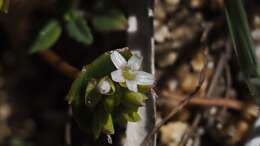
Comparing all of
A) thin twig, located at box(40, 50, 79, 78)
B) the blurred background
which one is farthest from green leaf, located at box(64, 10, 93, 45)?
thin twig, located at box(40, 50, 79, 78)

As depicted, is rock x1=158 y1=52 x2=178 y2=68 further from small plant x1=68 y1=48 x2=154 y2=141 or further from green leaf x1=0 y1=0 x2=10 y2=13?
green leaf x1=0 y1=0 x2=10 y2=13

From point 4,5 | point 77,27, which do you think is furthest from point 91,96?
point 77,27

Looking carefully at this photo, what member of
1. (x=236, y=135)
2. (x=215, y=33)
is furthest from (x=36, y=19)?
(x=236, y=135)

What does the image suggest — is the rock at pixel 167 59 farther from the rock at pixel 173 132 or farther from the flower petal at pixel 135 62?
the flower petal at pixel 135 62

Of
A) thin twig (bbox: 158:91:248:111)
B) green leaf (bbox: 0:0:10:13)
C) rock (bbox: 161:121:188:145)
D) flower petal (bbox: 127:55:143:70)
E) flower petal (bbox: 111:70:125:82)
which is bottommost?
rock (bbox: 161:121:188:145)

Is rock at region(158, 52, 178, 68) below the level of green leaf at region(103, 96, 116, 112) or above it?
above

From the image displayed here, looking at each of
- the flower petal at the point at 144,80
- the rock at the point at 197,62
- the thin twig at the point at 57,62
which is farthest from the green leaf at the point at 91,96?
the rock at the point at 197,62
